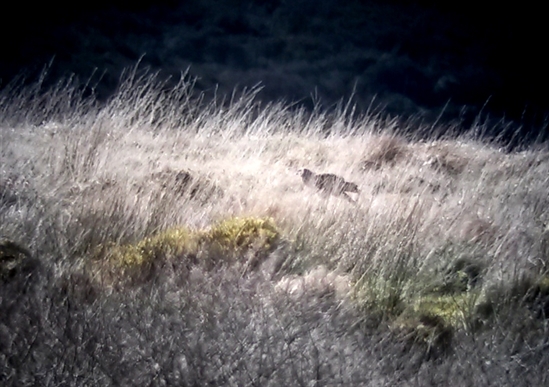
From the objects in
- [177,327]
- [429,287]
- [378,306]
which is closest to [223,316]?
[177,327]

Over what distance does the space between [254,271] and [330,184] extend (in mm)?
1390

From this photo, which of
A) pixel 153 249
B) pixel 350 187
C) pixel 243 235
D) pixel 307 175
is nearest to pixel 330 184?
pixel 350 187

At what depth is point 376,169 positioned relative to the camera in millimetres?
5004

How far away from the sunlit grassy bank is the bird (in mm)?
97

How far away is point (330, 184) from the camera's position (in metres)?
3.98

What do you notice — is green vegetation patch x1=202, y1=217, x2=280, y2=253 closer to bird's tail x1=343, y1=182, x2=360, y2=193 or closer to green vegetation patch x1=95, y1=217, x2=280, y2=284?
green vegetation patch x1=95, y1=217, x2=280, y2=284

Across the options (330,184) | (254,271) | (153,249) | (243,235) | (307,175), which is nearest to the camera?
(254,271)

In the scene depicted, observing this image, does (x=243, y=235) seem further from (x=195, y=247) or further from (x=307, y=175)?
(x=307, y=175)

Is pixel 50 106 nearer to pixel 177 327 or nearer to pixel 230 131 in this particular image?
pixel 230 131

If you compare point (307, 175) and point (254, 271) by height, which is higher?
point (254, 271)

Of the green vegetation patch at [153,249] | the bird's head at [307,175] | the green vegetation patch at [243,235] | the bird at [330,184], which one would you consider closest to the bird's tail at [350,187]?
the bird at [330,184]

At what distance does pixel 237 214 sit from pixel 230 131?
6.41 ft

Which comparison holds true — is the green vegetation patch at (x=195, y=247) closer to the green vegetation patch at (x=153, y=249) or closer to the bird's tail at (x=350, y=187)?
the green vegetation patch at (x=153, y=249)

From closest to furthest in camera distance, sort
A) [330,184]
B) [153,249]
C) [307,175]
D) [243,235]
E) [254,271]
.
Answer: [254,271] → [153,249] → [243,235] → [330,184] → [307,175]
